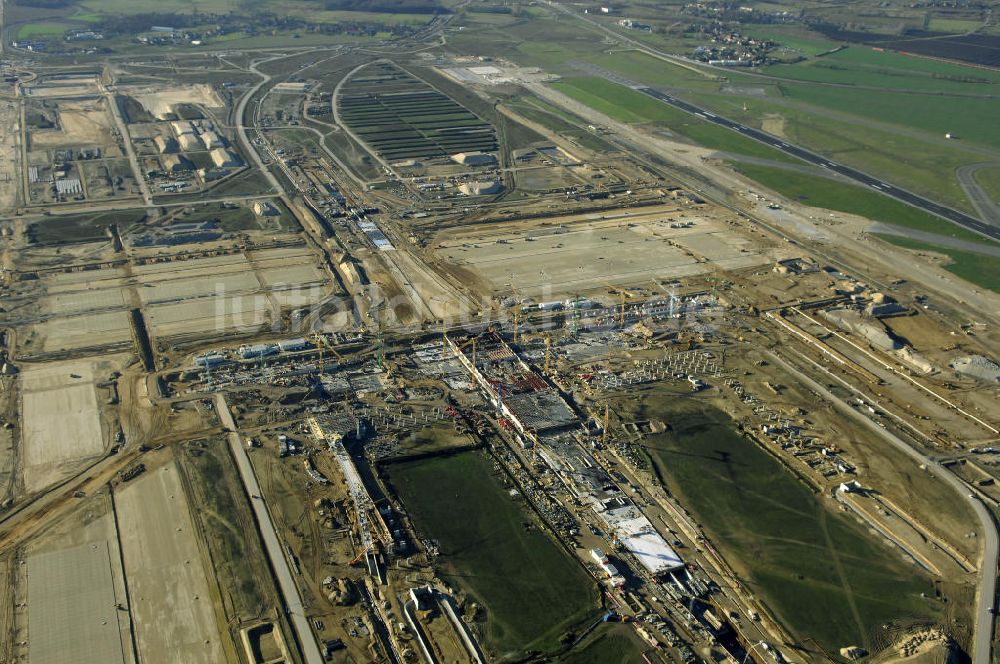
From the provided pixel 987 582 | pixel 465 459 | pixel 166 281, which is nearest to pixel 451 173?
pixel 166 281

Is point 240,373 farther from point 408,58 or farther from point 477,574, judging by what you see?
point 408,58

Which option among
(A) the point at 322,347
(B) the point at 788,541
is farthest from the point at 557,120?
(B) the point at 788,541

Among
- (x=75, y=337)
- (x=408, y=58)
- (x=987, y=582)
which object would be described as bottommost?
(x=987, y=582)

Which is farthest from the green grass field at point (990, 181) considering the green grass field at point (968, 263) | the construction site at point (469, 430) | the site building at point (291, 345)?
the site building at point (291, 345)

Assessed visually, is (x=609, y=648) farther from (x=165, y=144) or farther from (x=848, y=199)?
(x=165, y=144)

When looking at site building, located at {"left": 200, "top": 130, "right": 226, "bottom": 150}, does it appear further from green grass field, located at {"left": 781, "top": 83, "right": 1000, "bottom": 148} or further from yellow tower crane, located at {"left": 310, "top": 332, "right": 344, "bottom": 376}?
green grass field, located at {"left": 781, "top": 83, "right": 1000, "bottom": 148}
